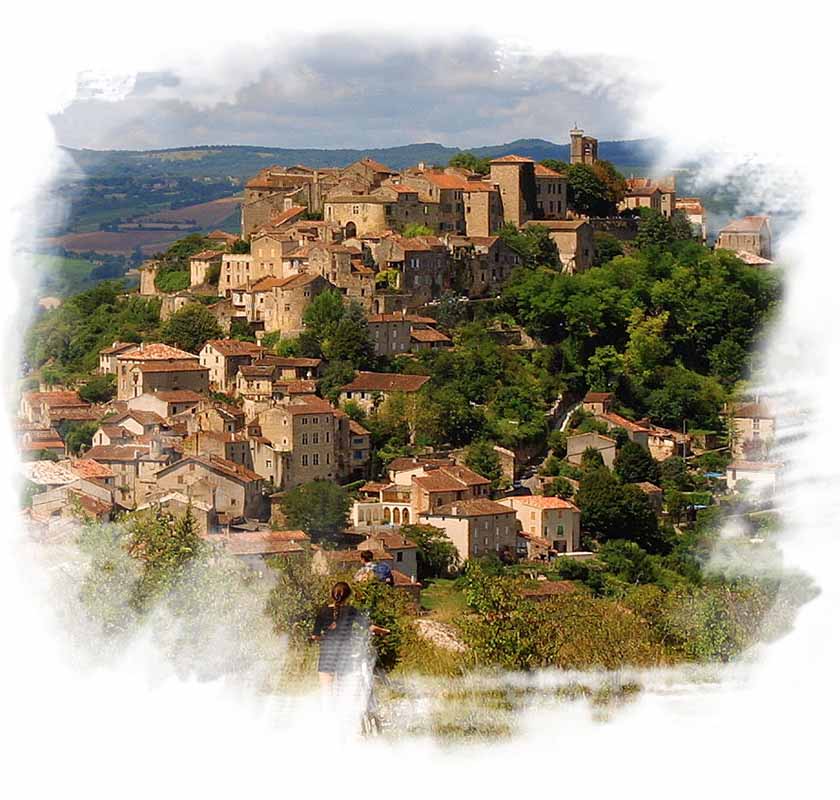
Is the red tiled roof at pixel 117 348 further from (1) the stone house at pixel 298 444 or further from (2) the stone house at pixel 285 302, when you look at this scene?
(1) the stone house at pixel 298 444

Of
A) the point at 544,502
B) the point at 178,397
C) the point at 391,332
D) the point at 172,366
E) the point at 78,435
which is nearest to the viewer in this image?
the point at 544,502

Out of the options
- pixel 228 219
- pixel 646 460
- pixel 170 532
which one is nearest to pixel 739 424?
pixel 646 460

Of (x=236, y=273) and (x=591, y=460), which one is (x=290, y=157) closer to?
(x=236, y=273)

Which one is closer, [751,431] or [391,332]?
[751,431]

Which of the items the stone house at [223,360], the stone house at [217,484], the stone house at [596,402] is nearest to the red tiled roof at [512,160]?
the stone house at [596,402]

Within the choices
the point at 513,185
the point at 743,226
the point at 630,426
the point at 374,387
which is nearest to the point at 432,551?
the point at 374,387

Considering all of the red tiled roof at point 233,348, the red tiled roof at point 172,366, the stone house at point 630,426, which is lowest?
→ the stone house at point 630,426

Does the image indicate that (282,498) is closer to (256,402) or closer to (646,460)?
(256,402)
